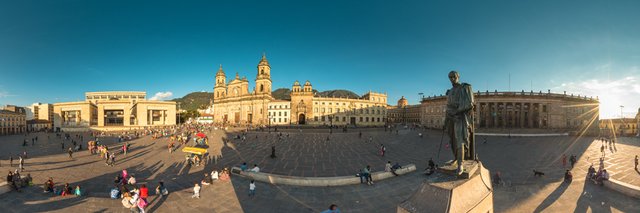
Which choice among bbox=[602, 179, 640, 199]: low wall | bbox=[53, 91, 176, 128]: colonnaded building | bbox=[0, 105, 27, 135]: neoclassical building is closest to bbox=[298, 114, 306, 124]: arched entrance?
bbox=[53, 91, 176, 128]: colonnaded building

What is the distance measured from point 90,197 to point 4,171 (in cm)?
1155

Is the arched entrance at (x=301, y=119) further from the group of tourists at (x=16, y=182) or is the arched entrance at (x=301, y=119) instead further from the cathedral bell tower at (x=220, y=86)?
the group of tourists at (x=16, y=182)

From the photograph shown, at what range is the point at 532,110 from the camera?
139ft

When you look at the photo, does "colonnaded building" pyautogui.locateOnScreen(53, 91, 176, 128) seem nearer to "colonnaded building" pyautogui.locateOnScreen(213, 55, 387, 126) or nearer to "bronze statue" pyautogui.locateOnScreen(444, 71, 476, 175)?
"colonnaded building" pyautogui.locateOnScreen(213, 55, 387, 126)

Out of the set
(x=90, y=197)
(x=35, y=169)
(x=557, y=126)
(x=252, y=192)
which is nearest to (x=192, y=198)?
(x=252, y=192)

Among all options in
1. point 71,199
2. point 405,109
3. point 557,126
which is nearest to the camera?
point 71,199

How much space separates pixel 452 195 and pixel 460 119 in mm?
Result: 1461

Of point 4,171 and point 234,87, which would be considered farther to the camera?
point 234,87

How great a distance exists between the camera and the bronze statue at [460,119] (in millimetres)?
4000

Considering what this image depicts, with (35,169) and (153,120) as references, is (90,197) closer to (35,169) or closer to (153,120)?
(35,169)

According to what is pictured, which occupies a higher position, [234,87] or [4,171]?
[234,87]

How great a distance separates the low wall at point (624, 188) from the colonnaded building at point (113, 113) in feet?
250

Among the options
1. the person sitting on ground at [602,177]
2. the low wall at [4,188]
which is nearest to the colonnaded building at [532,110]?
the person sitting on ground at [602,177]

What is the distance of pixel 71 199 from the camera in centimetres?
831
